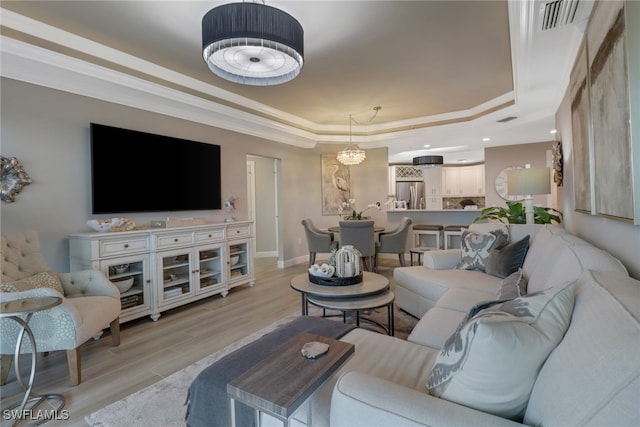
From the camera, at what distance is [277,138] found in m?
5.66

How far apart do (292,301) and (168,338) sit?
147cm

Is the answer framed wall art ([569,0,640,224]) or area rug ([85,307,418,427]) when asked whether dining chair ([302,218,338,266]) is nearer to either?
area rug ([85,307,418,427])

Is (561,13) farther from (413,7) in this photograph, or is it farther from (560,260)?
(560,260)

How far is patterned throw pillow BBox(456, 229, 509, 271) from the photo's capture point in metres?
3.10

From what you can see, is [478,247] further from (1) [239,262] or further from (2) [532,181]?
(1) [239,262]

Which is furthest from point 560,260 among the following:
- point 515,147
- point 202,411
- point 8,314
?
point 515,147

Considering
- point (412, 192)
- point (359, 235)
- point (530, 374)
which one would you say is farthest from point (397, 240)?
point (412, 192)

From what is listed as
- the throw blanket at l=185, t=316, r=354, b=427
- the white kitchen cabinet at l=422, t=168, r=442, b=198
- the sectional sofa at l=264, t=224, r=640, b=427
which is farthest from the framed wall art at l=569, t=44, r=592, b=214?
the white kitchen cabinet at l=422, t=168, r=442, b=198

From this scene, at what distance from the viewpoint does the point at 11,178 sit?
8.71ft

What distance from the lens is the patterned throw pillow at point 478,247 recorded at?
3.10 m

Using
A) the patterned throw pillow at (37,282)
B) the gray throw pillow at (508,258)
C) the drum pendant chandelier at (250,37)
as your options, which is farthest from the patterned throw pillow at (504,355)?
the patterned throw pillow at (37,282)

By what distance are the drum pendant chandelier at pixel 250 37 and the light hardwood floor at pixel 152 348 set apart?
7.49 ft

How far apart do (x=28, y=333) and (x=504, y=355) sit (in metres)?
2.50

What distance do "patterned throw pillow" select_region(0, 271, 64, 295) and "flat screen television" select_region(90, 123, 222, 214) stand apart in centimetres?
86
